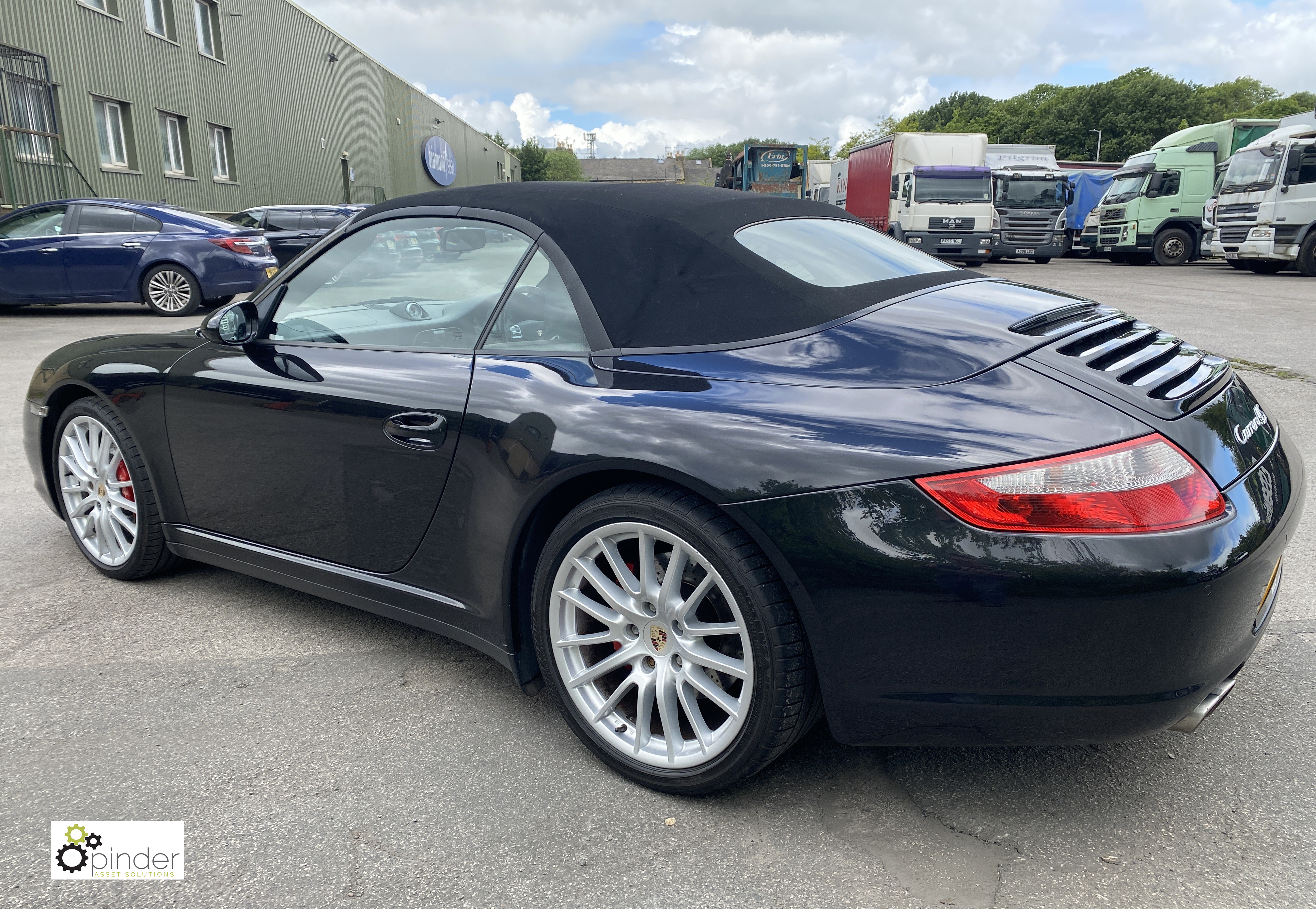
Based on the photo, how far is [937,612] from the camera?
1.80m

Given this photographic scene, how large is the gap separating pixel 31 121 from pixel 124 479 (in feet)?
56.5

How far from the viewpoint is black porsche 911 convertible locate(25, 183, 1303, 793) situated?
178 centimetres

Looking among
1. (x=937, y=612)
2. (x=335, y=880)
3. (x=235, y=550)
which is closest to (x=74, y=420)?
(x=235, y=550)

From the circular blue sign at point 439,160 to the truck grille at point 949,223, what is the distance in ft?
91.7

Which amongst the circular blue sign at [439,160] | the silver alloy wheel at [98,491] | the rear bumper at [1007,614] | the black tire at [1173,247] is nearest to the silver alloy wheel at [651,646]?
the rear bumper at [1007,614]

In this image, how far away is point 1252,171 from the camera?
1936 centimetres

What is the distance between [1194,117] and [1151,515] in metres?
80.1

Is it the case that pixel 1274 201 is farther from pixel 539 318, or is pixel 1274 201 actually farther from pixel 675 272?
pixel 539 318

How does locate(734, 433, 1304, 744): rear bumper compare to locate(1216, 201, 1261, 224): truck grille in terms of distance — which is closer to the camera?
locate(734, 433, 1304, 744): rear bumper

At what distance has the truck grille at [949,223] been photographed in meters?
22.7

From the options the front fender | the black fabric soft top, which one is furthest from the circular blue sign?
the black fabric soft top

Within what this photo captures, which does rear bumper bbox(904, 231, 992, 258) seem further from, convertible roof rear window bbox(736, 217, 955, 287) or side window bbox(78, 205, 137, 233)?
convertible roof rear window bbox(736, 217, 955, 287)

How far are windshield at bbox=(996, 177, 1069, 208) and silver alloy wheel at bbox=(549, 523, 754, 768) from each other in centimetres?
2530

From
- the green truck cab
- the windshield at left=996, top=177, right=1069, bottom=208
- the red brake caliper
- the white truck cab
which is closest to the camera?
the red brake caliper
